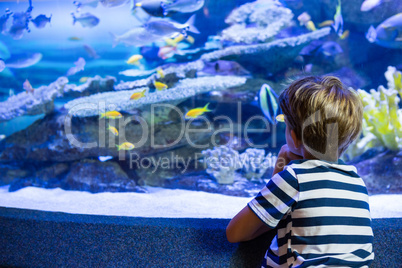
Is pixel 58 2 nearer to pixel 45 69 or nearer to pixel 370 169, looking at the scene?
pixel 45 69

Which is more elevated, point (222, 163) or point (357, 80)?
point (357, 80)

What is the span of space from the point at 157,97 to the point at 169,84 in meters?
0.47

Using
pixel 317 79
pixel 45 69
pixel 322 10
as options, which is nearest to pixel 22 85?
pixel 45 69

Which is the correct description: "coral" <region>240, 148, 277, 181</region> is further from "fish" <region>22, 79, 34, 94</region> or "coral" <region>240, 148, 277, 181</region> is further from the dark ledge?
"fish" <region>22, 79, 34, 94</region>

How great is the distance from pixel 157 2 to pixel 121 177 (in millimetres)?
2632

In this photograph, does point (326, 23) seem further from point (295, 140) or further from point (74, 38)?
point (295, 140)

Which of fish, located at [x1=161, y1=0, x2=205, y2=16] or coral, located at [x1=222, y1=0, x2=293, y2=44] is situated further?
coral, located at [x1=222, y1=0, x2=293, y2=44]

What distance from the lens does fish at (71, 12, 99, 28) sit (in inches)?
175

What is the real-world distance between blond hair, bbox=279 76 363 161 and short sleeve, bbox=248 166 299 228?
0.17 meters

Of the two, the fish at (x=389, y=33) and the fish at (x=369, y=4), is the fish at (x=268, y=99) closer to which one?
the fish at (x=389, y=33)

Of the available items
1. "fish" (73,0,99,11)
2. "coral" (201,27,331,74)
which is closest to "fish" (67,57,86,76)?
"fish" (73,0,99,11)

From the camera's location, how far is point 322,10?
5.12m

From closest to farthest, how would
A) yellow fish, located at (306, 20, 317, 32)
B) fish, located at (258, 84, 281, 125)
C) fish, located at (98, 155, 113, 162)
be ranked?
1. fish, located at (258, 84, 281, 125)
2. fish, located at (98, 155, 113, 162)
3. yellow fish, located at (306, 20, 317, 32)

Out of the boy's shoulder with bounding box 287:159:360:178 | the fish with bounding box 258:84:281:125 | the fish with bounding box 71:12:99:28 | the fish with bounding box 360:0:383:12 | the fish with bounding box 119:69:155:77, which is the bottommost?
the boy's shoulder with bounding box 287:159:360:178
